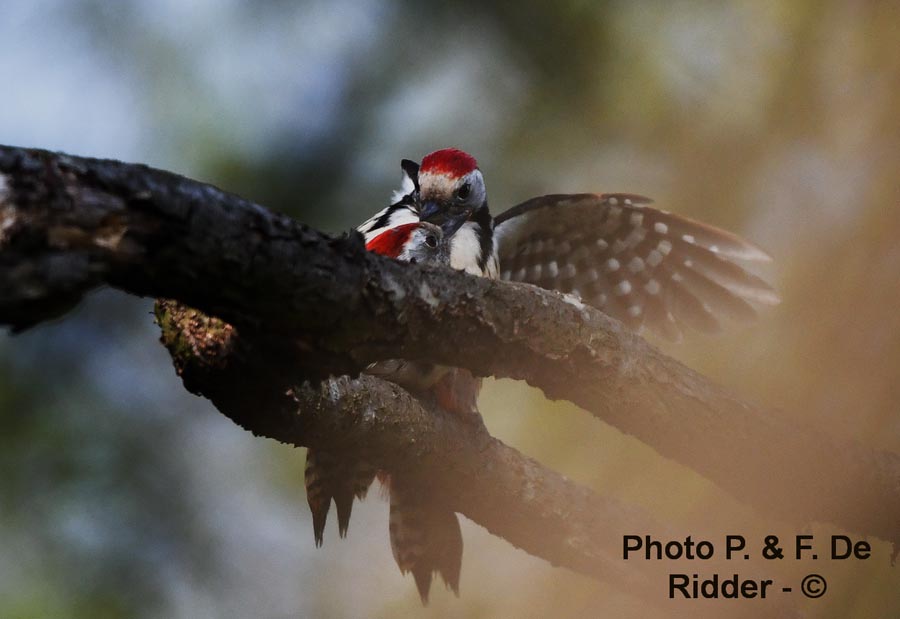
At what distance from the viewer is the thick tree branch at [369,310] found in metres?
1.44

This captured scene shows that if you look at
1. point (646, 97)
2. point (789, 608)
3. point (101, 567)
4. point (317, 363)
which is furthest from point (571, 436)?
point (101, 567)

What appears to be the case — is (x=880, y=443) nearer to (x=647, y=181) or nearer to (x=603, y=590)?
(x=603, y=590)

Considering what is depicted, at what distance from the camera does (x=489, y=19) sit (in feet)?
16.8

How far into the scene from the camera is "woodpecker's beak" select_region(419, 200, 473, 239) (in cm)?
417

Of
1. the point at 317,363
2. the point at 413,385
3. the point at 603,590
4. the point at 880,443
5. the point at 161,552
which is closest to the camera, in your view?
the point at 317,363

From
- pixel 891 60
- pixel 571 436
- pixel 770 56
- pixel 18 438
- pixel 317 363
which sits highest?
pixel 770 56

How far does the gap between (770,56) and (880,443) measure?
2192mm

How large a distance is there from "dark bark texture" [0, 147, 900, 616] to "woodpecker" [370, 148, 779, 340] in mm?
1280

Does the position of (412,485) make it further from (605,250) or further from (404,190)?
(605,250)

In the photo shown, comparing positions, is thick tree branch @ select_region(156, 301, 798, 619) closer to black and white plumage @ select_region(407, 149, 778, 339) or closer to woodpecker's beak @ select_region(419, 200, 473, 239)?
black and white plumage @ select_region(407, 149, 778, 339)

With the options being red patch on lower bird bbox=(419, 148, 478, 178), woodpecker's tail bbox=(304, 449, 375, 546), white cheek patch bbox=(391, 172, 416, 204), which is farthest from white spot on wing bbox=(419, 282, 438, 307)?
white cheek patch bbox=(391, 172, 416, 204)

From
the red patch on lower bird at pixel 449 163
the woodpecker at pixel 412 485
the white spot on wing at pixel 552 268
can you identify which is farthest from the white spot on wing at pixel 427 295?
the white spot on wing at pixel 552 268

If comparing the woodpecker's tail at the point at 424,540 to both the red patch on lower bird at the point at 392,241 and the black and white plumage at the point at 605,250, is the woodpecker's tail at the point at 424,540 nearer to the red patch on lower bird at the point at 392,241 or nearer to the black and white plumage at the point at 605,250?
the red patch on lower bird at the point at 392,241

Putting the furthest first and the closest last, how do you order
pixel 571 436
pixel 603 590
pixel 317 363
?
1. pixel 571 436
2. pixel 603 590
3. pixel 317 363
